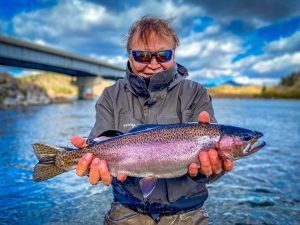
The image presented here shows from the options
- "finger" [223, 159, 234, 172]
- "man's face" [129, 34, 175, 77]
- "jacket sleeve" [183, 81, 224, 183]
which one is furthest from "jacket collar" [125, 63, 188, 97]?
"finger" [223, 159, 234, 172]

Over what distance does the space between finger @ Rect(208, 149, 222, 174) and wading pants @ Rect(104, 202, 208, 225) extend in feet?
2.92

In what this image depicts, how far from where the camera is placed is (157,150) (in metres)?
3.49

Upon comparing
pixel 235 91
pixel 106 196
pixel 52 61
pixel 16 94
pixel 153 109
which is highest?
pixel 52 61

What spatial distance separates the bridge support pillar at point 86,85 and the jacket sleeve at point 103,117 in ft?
254

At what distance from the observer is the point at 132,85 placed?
158 inches

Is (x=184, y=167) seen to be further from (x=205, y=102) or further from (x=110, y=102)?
(x=110, y=102)

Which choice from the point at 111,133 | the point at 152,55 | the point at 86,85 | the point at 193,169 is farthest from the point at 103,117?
the point at 86,85

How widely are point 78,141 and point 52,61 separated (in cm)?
5676

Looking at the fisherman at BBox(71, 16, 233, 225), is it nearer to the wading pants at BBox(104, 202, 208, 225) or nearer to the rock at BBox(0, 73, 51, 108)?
the wading pants at BBox(104, 202, 208, 225)

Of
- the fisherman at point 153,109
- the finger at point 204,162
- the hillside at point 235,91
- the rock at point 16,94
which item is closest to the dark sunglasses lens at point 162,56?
the fisherman at point 153,109

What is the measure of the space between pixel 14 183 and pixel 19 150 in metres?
4.78

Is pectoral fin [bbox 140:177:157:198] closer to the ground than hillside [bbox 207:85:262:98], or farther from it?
closer to the ground

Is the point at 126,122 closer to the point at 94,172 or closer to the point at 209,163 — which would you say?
the point at 94,172

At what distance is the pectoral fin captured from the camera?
3385mm
